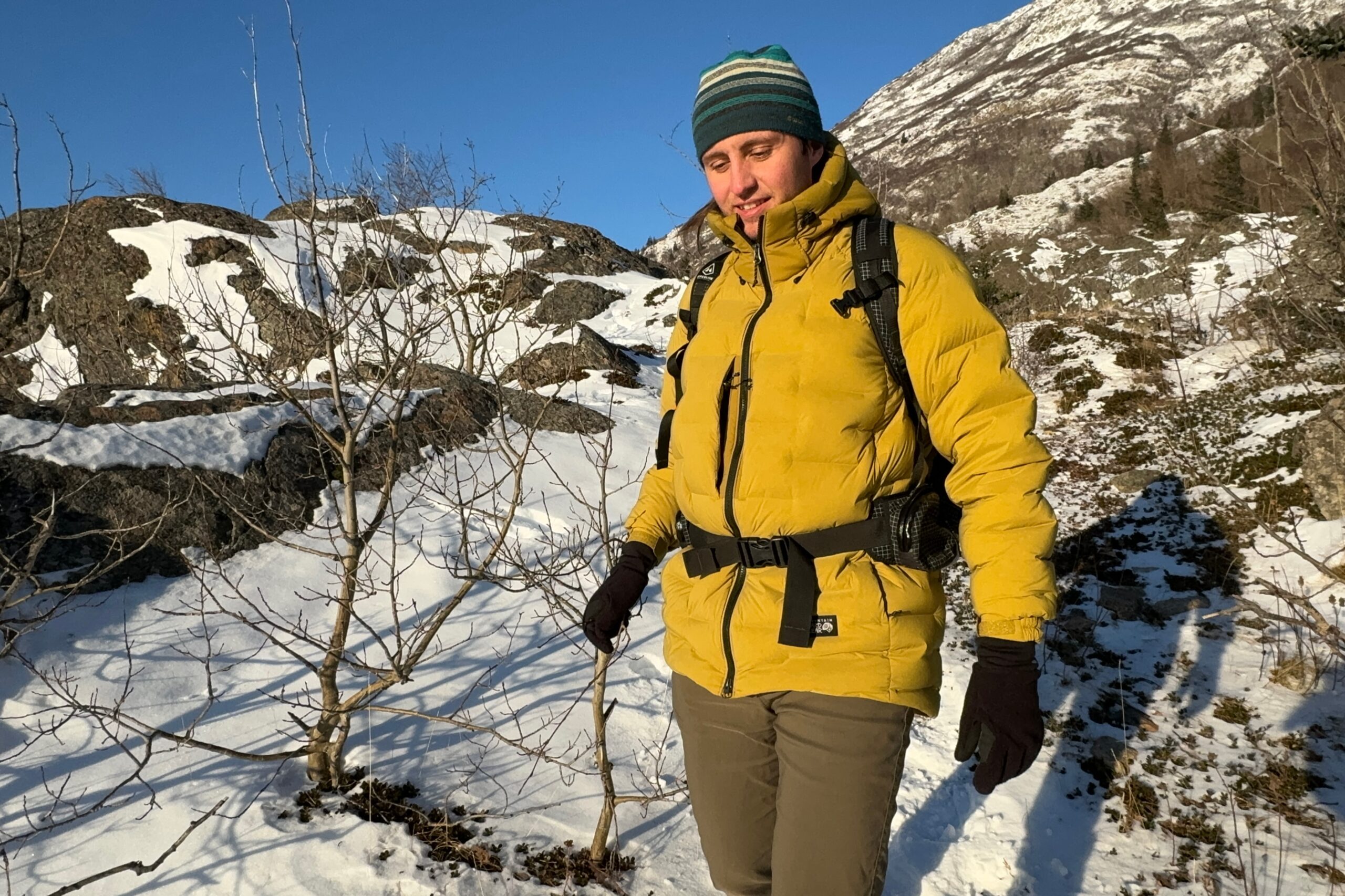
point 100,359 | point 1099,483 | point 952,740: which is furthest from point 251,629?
point 100,359

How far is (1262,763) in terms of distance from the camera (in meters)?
2.98

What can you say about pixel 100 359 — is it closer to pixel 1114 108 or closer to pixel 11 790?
pixel 11 790

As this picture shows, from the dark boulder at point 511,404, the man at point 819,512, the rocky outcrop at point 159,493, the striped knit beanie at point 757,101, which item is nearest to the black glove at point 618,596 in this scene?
the man at point 819,512

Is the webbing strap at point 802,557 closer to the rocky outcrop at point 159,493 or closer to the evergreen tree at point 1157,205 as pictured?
the rocky outcrop at point 159,493

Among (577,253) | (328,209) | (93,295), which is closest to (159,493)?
(328,209)

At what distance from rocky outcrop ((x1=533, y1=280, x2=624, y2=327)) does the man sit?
17.2 metres

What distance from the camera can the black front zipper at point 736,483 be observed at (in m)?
1.52

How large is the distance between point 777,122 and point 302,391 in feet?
16.8

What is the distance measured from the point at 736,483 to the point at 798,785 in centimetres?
67

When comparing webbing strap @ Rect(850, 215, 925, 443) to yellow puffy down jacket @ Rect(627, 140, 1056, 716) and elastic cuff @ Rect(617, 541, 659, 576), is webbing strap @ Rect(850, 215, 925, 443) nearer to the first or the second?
yellow puffy down jacket @ Rect(627, 140, 1056, 716)

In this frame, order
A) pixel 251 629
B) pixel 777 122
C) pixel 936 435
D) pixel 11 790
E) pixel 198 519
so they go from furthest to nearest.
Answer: pixel 198 519 < pixel 251 629 < pixel 11 790 < pixel 777 122 < pixel 936 435

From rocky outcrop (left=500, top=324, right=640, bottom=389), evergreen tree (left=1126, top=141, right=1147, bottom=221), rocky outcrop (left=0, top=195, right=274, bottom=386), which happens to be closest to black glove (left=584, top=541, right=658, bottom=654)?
rocky outcrop (left=500, top=324, right=640, bottom=389)

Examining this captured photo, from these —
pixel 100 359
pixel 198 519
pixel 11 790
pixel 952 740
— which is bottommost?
pixel 11 790

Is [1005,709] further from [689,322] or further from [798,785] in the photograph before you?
[689,322]
